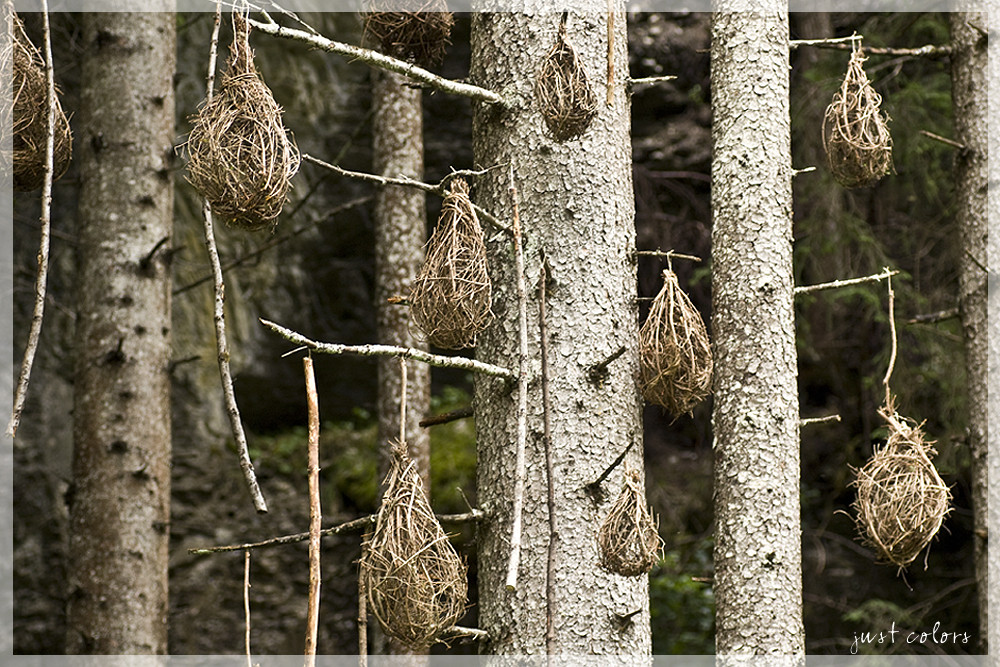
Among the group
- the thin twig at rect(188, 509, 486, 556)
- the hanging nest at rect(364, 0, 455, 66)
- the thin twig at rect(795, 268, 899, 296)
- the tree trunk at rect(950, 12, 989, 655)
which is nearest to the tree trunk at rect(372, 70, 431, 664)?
the hanging nest at rect(364, 0, 455, 66)

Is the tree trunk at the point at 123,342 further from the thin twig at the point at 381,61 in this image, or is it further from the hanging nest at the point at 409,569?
the hanging nest at the point at 409,569

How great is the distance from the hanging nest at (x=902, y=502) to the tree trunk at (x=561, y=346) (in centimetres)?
76

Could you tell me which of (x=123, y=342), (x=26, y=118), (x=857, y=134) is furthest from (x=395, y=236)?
(x=857, y=134)

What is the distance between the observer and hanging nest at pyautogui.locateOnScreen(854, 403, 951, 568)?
3061 mm

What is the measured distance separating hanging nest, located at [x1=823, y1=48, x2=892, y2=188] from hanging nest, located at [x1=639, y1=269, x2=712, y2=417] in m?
0.96

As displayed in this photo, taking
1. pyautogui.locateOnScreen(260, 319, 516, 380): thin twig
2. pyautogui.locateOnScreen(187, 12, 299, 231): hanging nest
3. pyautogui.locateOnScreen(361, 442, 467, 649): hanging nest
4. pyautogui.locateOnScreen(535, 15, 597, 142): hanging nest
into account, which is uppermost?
pyautogui.locateOnScreen(535, 15, 597, 142): hanging nest

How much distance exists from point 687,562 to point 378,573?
22.1ft

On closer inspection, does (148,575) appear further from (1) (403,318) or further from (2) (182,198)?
(2) (182,198)

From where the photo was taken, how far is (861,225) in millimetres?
7457

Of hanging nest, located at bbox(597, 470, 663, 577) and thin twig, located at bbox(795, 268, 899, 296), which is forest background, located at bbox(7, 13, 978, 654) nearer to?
thin twig, located at bbox(795, 268, 899, 296)

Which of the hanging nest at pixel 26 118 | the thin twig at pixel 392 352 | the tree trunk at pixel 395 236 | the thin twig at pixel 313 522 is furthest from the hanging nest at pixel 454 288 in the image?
the tree trunk at pixel 395 236

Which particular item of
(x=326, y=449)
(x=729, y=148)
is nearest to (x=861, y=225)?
(x=729, y=148)

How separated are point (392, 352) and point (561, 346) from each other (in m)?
0.65

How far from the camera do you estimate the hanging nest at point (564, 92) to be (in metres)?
2.82
